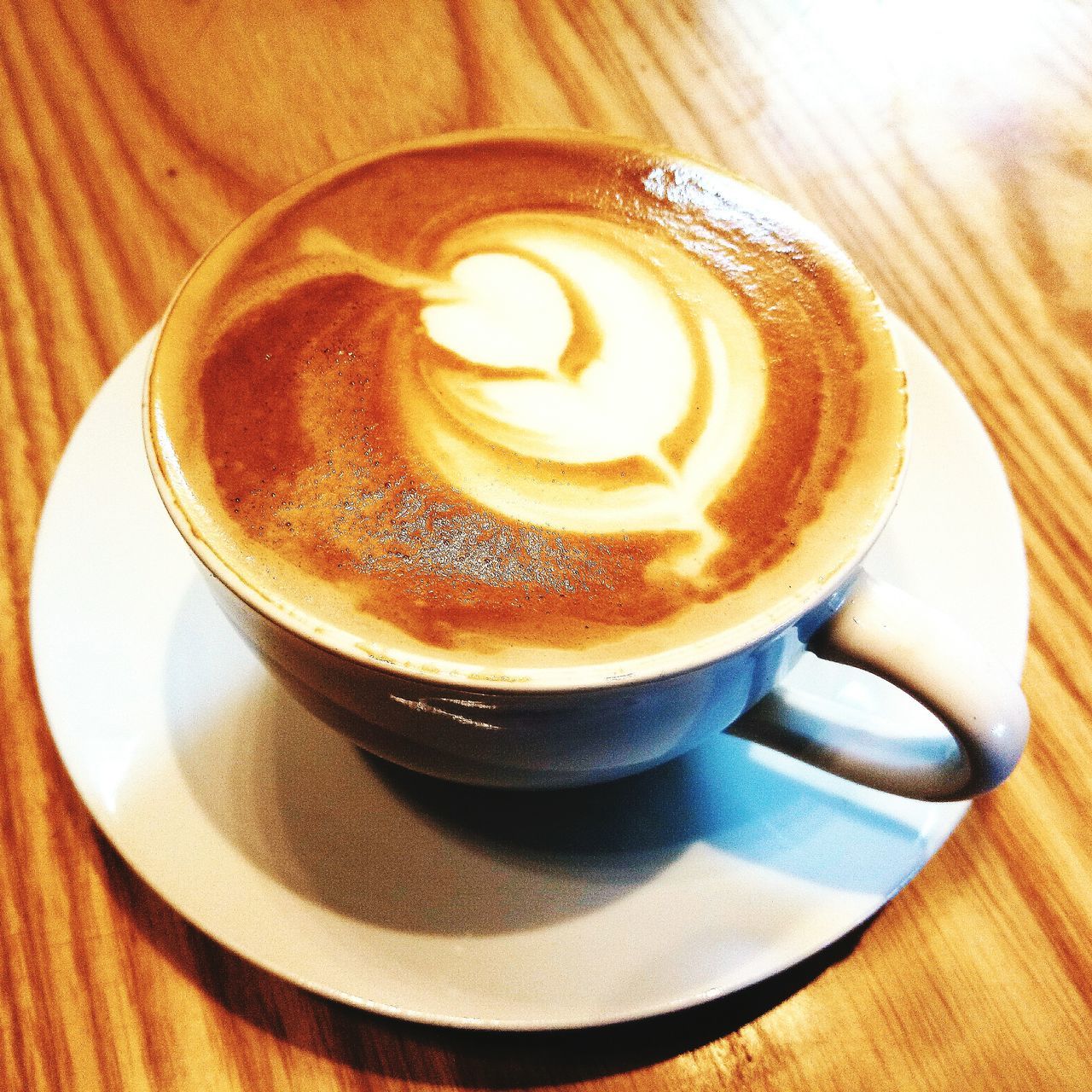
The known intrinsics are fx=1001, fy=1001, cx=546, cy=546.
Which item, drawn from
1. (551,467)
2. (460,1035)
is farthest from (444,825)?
(551,467)

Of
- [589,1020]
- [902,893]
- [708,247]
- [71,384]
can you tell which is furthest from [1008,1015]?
[71,384]

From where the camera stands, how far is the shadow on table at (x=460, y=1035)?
0.61 m

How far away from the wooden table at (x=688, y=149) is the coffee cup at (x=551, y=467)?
0.16 meters

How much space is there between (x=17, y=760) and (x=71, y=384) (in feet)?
1.19

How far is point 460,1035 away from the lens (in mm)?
615

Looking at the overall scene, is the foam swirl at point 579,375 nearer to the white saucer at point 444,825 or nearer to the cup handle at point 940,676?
the cup handle at point 940,676

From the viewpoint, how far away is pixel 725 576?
0.54 meters

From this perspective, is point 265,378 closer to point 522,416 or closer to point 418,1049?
point 522,416

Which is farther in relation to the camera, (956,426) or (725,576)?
(956,426)

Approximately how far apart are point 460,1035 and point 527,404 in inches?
15.4

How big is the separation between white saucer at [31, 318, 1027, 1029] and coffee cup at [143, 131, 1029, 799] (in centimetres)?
6

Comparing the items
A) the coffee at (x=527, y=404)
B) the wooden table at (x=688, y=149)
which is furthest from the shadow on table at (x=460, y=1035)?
the coffee at (x=527, y=404)

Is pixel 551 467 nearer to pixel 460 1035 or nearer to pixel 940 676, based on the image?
pixel 940 676

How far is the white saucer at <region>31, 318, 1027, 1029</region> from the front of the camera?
59 cm
